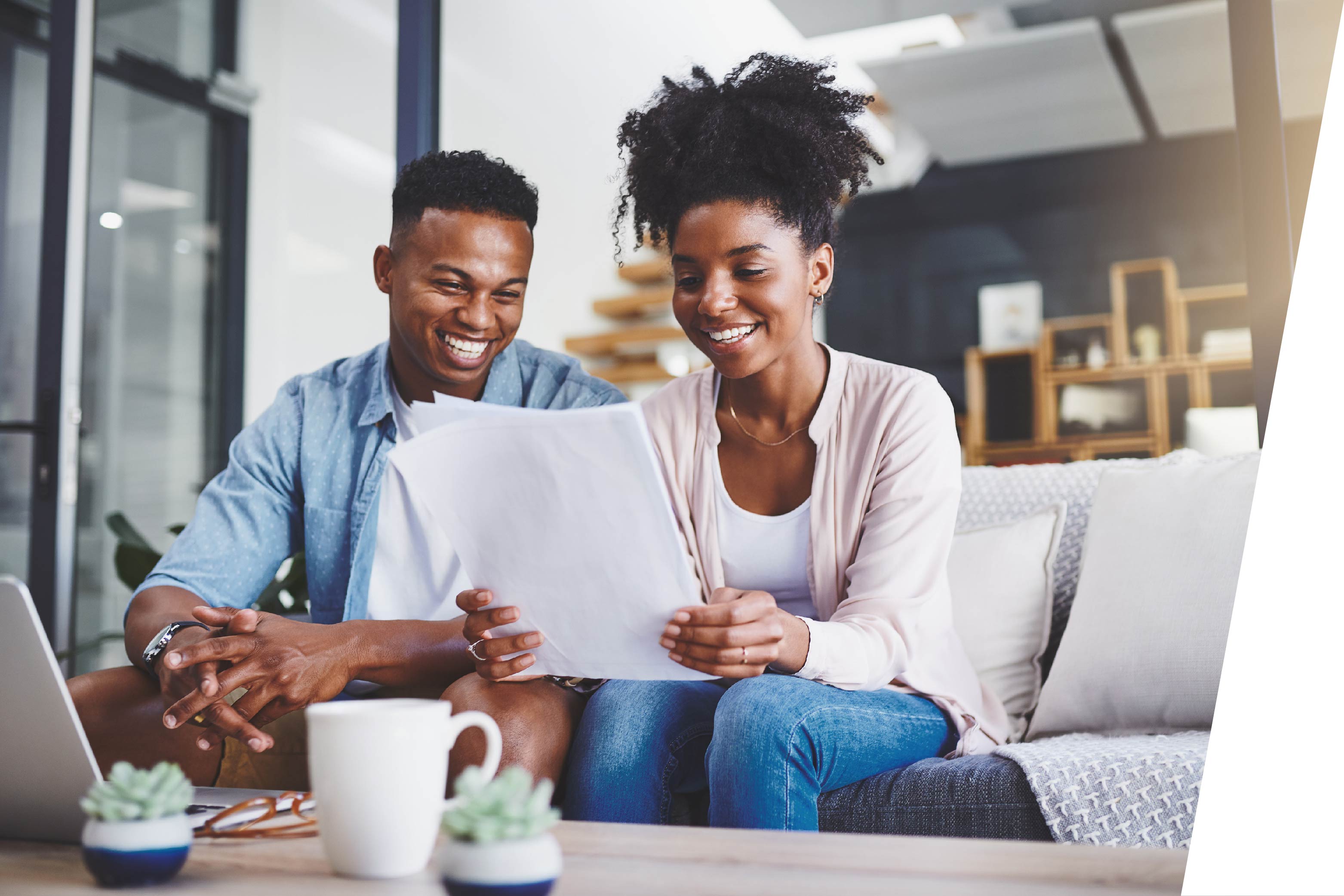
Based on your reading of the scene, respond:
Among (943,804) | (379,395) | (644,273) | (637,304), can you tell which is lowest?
(943,804)

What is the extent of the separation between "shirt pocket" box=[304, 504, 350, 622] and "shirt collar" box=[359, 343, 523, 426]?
0.47ft

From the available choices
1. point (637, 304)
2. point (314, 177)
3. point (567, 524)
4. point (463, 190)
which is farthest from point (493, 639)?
point (637, 304)

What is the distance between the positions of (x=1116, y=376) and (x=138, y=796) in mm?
5555

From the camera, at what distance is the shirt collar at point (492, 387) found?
5.35 ft

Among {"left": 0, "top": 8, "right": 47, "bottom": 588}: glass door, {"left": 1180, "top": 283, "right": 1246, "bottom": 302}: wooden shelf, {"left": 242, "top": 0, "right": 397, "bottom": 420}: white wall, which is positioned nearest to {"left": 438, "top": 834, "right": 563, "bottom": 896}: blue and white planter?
{"left": 242, "top": 0, "right": 397, "bottom": 420}: white wall

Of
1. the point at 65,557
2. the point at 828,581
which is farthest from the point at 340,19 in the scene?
the point at 828,581

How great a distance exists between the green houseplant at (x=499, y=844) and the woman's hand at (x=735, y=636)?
462mm

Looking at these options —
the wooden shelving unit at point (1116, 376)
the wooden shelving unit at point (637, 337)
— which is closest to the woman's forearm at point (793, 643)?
the wooden shelving unit at point (637, 337)

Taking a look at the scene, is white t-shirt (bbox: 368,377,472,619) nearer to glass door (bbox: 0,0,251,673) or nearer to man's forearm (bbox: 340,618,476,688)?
man's forearm (bbox: 340,618,476,688)

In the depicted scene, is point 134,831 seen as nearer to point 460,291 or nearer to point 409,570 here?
point 409,570

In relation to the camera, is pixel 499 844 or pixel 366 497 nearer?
pixel 499 844

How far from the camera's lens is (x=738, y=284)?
1374 mm

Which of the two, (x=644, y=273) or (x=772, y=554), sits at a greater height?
(x=644, y=273)

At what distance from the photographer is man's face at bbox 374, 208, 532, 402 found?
158 cm
